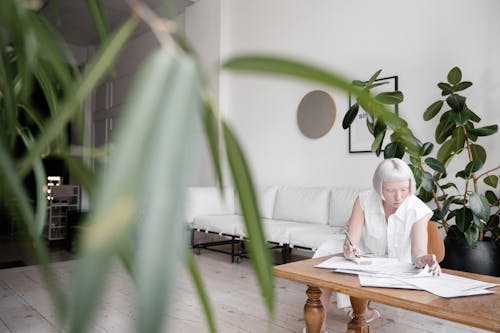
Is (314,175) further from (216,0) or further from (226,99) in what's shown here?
(216,0)

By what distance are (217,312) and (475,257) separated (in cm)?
195

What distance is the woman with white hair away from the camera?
206 cm

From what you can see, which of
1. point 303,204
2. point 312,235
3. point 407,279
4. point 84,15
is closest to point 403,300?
point 407,279

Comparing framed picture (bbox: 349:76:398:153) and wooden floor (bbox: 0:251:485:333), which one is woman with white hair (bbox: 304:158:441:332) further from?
framed picture (bbox: 349:76:398:153)

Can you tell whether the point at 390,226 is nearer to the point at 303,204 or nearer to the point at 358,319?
the point at 358,319

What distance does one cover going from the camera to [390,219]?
7.05 feet

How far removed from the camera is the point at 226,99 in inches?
245

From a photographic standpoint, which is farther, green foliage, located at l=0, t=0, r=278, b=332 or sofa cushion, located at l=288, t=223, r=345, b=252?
sofa cushion, located at l=288, t=223, r=345, b=252

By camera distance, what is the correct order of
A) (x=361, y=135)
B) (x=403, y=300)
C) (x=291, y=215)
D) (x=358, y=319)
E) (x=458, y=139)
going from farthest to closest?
(x=291, y=215) < (x=361, y=135) < (x=458, y=139) < (x=358, y=319) < (x=403, y=300)

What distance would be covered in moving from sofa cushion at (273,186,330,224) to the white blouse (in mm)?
2224

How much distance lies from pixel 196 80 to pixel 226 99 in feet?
Answer: 19.7

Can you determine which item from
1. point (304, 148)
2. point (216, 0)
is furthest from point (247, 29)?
point (304, 148)

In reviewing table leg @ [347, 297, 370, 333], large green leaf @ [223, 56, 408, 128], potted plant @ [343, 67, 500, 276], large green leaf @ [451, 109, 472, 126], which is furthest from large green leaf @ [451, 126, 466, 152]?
large green leaf @ [223, 56, 408, 128]

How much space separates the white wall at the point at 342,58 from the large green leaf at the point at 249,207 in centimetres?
290
